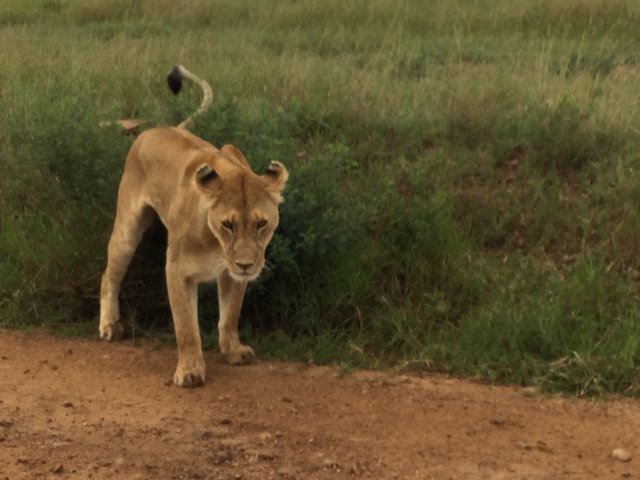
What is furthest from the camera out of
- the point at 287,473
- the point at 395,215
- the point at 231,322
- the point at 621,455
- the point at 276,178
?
the point at 395,215

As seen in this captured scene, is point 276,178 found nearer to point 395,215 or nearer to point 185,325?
point 185,325

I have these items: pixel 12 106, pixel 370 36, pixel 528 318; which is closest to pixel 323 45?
pixel 370 36

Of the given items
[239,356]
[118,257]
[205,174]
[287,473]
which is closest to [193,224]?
[205,174]

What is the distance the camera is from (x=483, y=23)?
531 inches

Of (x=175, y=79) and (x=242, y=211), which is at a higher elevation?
(x=175, y=79)

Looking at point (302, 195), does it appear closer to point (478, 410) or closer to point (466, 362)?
point (466, 362)

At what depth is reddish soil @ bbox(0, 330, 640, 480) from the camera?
13.9ft

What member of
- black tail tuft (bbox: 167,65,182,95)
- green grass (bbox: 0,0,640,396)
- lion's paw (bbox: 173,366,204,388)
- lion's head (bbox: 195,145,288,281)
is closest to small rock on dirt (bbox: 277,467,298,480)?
lion's head (bbox: 195,145,288,281)

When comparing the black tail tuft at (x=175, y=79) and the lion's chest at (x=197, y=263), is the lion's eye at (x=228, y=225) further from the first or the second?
the black tail tuft at (x=175, y=79)

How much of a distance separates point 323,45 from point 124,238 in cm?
708

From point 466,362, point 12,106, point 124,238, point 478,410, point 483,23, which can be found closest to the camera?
point 478,410

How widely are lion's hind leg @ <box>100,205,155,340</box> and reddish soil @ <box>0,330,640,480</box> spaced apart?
344mm

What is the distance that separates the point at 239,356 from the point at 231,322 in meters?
0.17

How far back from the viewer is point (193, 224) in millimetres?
5137
